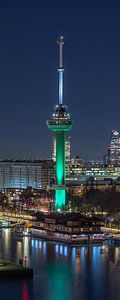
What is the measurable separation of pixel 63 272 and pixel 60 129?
15396 millimetres

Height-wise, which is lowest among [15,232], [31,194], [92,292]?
[92,292]

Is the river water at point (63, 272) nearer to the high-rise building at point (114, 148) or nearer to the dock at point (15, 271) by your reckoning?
the dock at point (15, 271)

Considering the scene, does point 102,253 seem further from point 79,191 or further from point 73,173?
point 73,173

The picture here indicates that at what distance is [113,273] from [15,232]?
29.3ft

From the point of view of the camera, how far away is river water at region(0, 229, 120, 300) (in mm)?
16422

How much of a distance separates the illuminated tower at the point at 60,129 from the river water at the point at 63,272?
9.11 m

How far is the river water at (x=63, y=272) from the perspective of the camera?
53.9 ft

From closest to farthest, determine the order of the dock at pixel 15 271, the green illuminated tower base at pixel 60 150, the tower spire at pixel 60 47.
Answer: the dock at pixel 15 271 → the green illuminated tower base at pixel 60 150 → the tower spire at pixel 60 47

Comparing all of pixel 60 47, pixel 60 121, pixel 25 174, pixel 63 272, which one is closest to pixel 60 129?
pixel 60 121

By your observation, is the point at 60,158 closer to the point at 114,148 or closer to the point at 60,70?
the point at 60,70

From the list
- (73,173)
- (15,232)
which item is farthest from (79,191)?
(15,232)

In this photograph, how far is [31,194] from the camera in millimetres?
44344

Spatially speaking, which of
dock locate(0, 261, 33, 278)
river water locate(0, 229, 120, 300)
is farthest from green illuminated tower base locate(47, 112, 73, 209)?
dock locate(0, 261, 33, 278)

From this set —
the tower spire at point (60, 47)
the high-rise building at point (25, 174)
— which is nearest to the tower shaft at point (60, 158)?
the tower spire at point (60, 47)
